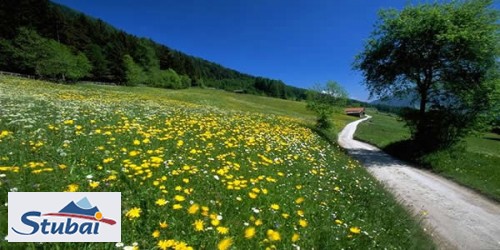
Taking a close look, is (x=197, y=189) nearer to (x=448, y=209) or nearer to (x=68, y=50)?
(x=448, y=209)

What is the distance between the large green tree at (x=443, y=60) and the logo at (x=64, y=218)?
23.6 meters

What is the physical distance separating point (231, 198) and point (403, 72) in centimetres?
2394

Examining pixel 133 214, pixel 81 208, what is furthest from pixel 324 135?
pixel 81 208

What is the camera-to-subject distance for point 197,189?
530cm

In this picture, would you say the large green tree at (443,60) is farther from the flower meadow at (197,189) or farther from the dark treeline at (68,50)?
the dark treeline at (68,50)

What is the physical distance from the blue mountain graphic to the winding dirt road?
7437mm

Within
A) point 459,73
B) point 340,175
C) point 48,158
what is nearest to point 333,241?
point 340,175

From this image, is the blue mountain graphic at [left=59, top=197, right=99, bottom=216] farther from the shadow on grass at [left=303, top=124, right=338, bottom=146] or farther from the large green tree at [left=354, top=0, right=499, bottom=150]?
the large green tree at [left=354, top=0, right=499, bottom=150]

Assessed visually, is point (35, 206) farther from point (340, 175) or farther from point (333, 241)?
point (340, 175)

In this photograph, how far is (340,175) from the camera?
947 cm

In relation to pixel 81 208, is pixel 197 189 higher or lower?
lower

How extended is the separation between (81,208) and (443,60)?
26219 mm

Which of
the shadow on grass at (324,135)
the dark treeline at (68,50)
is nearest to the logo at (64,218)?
the shadow on grass at (324,135)

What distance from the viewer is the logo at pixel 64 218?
10.8 ft
